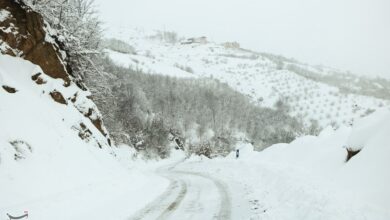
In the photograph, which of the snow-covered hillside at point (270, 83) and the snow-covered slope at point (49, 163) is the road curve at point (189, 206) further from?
the snow-covered hillside at point (270, 83)

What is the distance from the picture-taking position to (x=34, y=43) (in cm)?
1933

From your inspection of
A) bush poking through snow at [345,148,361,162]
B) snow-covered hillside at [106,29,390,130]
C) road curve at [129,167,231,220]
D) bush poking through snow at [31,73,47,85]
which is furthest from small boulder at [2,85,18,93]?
snow-covered hillside at [106,29,390,130]

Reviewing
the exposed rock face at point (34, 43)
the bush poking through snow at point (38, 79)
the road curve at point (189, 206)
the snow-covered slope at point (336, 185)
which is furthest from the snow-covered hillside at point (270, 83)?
the bush poking through snow at point (38, 79)

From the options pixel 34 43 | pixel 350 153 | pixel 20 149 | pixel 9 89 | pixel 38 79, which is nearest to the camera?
pixel 20 149

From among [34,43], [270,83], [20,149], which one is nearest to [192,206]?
[20,149]

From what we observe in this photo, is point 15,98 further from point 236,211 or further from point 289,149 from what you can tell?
point 289,149

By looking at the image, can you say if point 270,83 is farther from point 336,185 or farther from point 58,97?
point 336,185

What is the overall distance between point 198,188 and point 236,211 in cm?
675

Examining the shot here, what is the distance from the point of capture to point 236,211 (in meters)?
11.9

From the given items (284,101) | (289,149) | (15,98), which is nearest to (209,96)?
→ (284,101)

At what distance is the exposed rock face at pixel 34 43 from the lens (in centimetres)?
1792

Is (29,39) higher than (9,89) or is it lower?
higher

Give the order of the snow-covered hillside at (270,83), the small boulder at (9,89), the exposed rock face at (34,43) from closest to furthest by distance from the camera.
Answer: the small boulder at (9,89), the exposed rock face at (34,43), the snow-covered hillside at (270,83)

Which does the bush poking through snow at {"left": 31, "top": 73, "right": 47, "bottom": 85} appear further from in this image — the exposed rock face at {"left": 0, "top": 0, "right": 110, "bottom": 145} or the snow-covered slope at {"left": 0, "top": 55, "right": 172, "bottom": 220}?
the snow-covered slope at {"left": 0, "top": 55, "right": 172, "bottom": 220}
